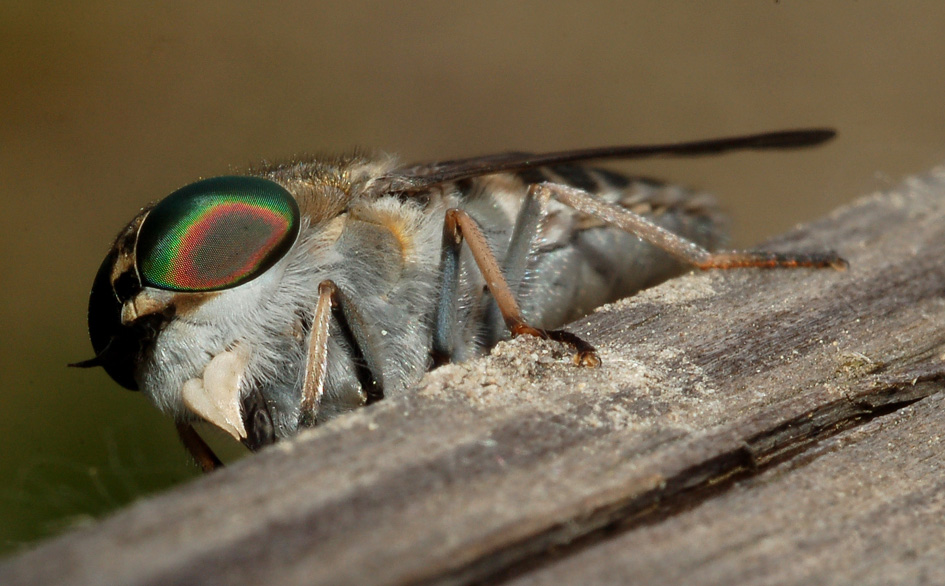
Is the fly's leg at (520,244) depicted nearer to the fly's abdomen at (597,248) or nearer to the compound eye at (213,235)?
the fly's abdomen at (597,248)

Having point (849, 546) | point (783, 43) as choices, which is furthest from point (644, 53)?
point (849, 546)

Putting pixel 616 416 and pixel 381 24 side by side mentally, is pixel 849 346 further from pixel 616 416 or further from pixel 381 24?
pixel 381 24

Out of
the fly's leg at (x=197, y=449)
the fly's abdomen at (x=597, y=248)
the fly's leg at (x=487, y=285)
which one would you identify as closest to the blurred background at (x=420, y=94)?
the fly's abdomen at (x=597, y=248)

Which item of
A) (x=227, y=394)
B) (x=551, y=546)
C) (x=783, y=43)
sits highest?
(x=783, y=43)

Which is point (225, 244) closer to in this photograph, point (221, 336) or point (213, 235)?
point (213, 235)

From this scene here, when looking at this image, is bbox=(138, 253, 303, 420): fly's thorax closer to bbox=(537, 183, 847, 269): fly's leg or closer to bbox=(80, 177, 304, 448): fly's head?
bbox=(80, 177, 304, 448): fly's head
